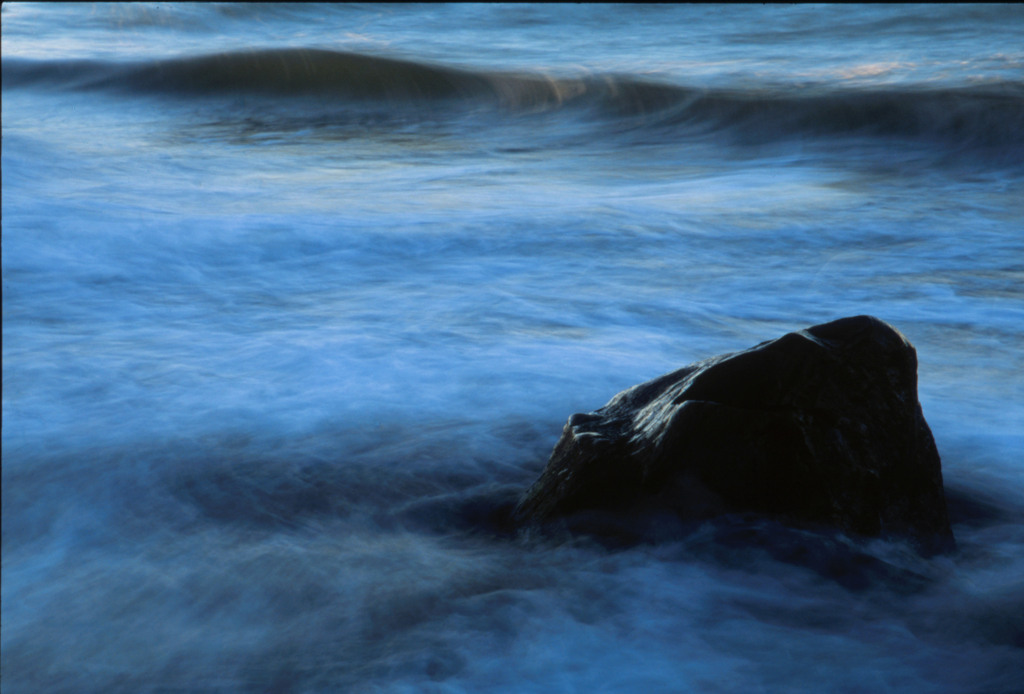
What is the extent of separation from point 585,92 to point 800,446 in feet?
22.6

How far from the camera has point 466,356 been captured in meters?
2.92

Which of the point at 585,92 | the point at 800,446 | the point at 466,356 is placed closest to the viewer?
the point at 800,446

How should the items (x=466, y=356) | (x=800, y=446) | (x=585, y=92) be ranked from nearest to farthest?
1. (x=800, y=446)
2. (x=466, y=356)
3. (x=585, y=92)

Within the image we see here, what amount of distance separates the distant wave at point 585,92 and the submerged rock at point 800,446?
4.88 metres

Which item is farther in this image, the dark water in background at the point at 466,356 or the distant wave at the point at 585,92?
the distant wave at the point at 585,92

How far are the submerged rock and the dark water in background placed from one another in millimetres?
66

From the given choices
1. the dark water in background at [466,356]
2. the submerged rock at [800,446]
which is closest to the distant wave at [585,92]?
the dark water in background at [466,356]

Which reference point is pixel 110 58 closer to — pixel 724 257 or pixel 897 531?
pixel 724 257

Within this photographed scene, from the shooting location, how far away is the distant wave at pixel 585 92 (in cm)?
640

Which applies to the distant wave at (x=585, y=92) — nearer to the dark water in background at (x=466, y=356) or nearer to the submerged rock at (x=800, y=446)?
the dark water in background at (x=466, y=356)

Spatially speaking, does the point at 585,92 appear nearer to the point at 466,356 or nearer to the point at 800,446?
the point at 466,356

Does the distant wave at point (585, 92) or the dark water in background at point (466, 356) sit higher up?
the distant wave at point (585, 92)

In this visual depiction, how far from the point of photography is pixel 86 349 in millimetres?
3059

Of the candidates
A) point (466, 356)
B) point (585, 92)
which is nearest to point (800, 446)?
point (466, 356)
